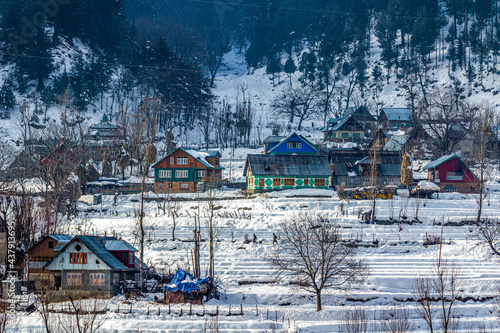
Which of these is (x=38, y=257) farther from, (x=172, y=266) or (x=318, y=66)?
(x=318, y=66)

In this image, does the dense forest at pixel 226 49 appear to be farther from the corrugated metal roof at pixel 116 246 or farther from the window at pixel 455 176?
the corrugated metal roof at pixel 116 246

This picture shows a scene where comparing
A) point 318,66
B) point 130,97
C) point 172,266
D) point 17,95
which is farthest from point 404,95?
point 172,266

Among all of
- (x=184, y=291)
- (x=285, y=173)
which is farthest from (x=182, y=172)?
(x=184, y=291)

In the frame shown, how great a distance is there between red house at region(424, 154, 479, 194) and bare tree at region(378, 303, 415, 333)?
97.0 ft

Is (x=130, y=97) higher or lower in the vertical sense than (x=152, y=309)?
higher

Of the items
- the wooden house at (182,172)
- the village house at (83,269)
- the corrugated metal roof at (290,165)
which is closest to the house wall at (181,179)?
the wooden house at (182,172)

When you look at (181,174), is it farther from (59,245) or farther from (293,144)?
(59,245)

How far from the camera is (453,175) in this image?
56.5 metres

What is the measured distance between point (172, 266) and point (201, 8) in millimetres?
134150

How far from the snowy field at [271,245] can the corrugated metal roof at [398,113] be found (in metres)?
37.5

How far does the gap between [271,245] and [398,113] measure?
56717 millimetres

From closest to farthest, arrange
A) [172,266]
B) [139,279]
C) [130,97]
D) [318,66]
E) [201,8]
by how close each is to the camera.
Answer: [139,279], [172,266], [130,97], [318,66], [201,8]

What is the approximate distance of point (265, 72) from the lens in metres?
123

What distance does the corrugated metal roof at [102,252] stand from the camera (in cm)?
3127
